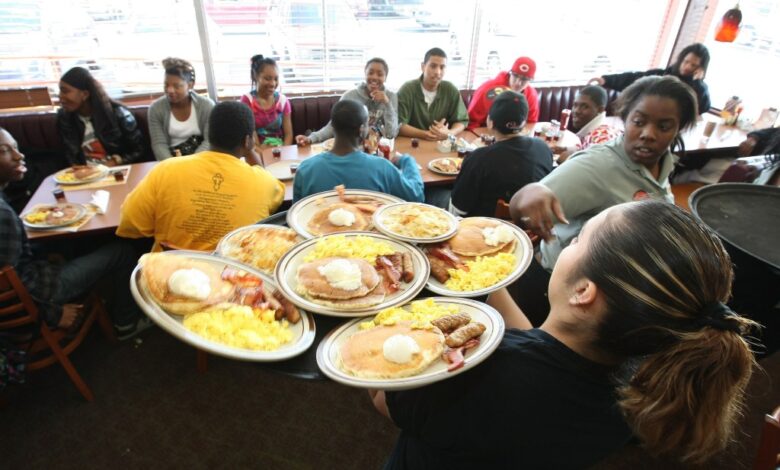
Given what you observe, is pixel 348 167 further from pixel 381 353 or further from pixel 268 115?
pixel 268 115

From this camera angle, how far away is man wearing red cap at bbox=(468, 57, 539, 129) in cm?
422

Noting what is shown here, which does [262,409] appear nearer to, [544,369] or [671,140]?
[544,369]

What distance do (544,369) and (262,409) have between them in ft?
6.92

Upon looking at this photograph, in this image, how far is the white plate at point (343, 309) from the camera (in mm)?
1166

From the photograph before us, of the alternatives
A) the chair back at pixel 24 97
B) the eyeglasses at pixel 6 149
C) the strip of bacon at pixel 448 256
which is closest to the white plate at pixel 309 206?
the strip of bacon at pixel 448 256

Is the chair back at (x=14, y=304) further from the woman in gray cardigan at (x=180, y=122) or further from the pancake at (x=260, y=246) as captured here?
the woman in gray cardigan at (x=180, y=122)

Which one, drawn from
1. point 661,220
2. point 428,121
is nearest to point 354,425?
point 661,220

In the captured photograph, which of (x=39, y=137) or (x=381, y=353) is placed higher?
(x=381, y=353)

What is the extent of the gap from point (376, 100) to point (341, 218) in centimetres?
278

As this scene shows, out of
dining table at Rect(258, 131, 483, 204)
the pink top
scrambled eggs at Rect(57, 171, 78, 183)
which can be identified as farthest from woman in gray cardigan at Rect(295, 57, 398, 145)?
scrambled eggs at Rect(57, 171, 78, 183)

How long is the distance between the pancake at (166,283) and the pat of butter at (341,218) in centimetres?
46

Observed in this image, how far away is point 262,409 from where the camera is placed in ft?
8.24

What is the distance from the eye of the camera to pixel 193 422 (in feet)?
7.94

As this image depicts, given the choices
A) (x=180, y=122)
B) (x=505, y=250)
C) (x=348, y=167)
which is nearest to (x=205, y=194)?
(x=348, y=167)
